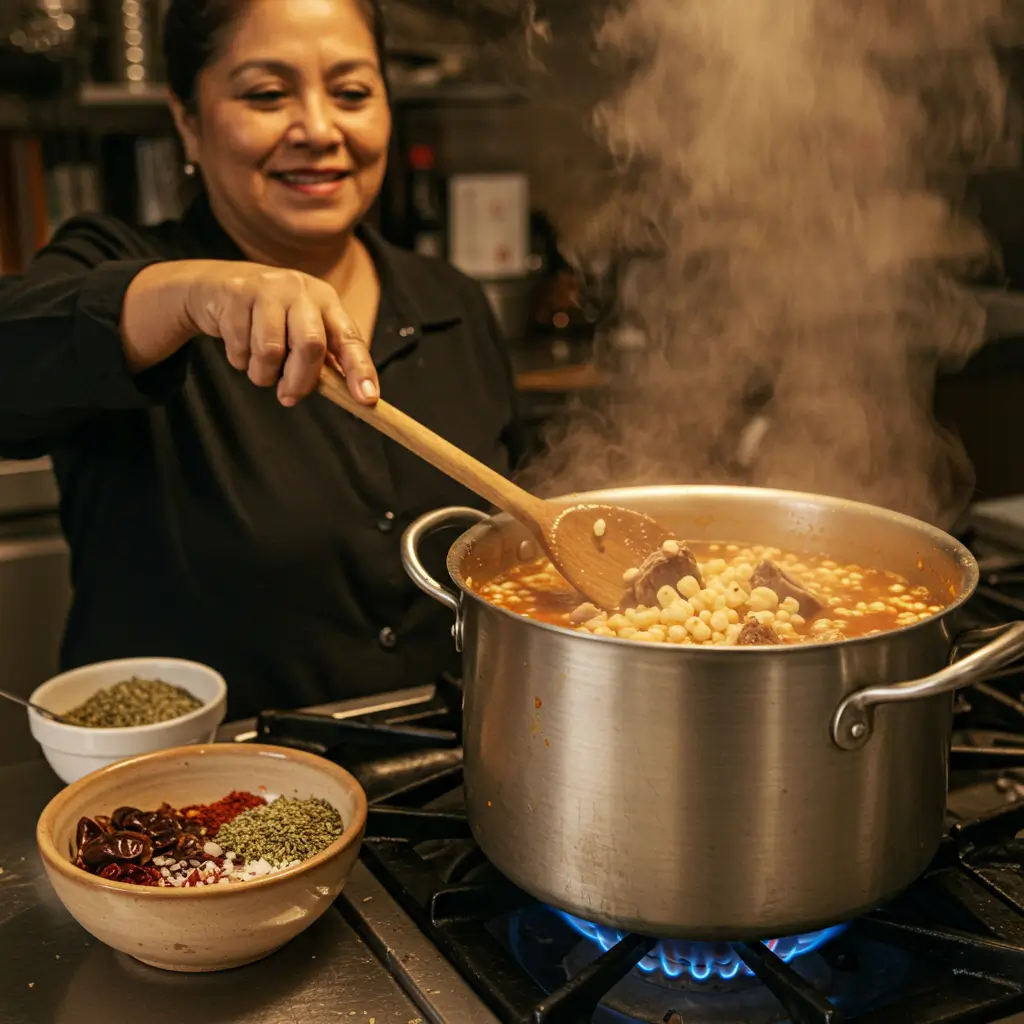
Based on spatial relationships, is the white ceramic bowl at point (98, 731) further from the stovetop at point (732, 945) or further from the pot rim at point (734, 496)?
the pot rim at point (734, 496)

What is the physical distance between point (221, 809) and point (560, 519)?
447 millimetres

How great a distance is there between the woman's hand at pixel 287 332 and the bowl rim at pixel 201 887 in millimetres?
345

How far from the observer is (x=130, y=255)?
1.84 meters

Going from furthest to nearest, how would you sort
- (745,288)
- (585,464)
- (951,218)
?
(951,218) < (745,288) < (585,464)

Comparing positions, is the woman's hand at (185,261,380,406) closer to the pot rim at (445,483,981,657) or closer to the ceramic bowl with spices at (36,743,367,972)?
the pot rim at (445,483,981,657)

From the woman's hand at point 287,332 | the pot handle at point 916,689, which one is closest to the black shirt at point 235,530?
the woman's hand at point 287,332

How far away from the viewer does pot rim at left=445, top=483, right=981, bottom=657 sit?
0.84 m

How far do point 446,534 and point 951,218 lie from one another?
294cm

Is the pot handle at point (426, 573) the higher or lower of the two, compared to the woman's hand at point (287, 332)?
lower

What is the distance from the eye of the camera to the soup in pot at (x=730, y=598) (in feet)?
3.67

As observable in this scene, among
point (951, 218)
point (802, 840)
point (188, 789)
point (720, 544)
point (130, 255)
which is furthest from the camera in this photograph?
point (951, 218)

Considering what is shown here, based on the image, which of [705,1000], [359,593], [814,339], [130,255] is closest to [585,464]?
[359,593]

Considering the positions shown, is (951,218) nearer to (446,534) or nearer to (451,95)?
(451,95)

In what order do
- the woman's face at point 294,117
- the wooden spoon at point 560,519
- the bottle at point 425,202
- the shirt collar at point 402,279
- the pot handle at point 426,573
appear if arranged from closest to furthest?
the pot handle at point 426,573 < the wooden spoon at point 560,519 < the woman's face at point 294,117 < the shirt collar at point 402,279 < the bottle at point 425,202
